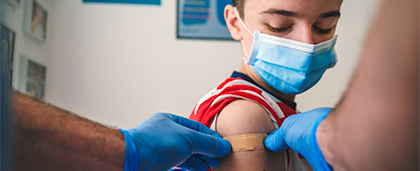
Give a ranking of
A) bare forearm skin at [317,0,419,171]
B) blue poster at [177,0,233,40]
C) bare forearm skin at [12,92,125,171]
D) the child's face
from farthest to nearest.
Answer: blue poster at [177,0,233,40], the child's face, bare forearm skin at [12,92,125,171], bare forearm skin at [317,0,419,171]

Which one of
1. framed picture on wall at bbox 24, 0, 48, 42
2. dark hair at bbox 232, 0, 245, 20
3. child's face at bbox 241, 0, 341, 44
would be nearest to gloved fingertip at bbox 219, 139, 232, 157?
child's face at bbox 241, 0, 341, 44

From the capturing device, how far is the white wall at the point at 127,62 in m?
2.49

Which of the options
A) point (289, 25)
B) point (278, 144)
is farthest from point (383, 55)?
point (289, 25)

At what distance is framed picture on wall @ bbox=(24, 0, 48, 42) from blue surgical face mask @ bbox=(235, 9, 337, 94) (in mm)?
1871

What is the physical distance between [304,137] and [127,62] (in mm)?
2169

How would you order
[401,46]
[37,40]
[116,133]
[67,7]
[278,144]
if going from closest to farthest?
1. [401,46]
2. [116,133]
3. [278,144]
4. [37,40]
5. [67,7]

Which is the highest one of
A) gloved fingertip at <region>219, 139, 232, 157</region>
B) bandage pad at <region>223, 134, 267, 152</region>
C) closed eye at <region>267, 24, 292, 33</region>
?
closed eye at <region>267, 24, 292, 33</region>

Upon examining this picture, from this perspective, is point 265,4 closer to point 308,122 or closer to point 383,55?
point 308,122

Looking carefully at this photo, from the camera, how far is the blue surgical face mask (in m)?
0.97

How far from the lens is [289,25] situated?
0.97 m

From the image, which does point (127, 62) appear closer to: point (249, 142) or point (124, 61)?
point (124, 61)

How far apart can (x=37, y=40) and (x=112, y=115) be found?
2.79ft

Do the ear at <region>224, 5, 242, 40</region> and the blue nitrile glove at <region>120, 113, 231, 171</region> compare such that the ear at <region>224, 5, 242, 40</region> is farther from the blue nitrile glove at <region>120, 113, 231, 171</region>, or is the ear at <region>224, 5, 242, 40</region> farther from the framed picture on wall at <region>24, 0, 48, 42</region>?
the framed picture on wall at <region>24, 0, 48, 42</region>

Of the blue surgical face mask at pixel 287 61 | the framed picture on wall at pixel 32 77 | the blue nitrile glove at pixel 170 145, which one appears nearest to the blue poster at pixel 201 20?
the framed picture on wall at pixel 32 77
